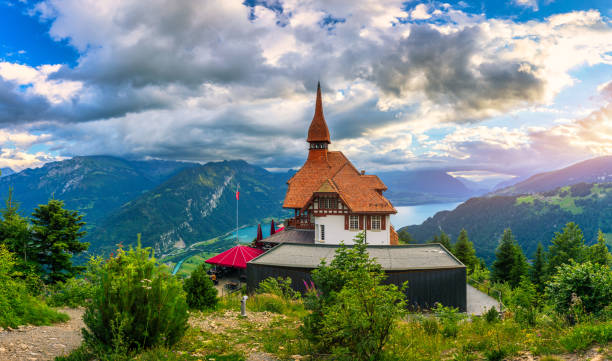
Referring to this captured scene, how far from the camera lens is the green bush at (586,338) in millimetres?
5246

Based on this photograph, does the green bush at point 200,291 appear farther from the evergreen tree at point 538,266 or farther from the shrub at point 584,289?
the evergreen tree at point 538,266

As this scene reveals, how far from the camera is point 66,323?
9336 millimetres

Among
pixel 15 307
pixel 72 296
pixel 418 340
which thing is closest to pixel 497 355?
pixel 418 340

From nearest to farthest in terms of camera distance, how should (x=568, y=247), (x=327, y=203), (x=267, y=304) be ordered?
(x=267, y=304)
(x=327, y=203)
(x=568, y=247)

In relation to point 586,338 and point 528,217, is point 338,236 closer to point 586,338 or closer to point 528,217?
point 586,338

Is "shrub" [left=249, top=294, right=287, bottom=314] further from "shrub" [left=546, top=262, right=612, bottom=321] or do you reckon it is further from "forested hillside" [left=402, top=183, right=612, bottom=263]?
"forested hillside" [left=402, top=183, right=612, bottom=263]

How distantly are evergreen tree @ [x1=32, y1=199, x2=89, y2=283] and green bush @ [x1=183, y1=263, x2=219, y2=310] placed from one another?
10924mm

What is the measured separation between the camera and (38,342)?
269 inches

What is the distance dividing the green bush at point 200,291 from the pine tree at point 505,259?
38.9 meters

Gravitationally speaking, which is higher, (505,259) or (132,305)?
(132,305)

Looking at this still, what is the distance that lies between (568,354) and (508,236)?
1584 inches

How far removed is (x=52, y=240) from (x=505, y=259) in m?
45.8

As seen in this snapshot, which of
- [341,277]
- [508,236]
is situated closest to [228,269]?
[341,277]

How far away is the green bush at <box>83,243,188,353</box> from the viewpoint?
5.69 metres
